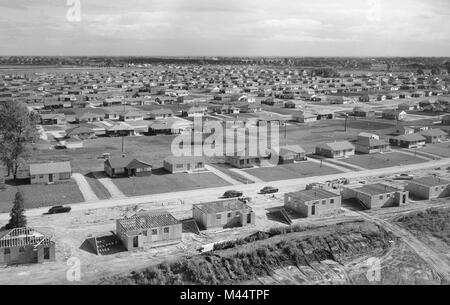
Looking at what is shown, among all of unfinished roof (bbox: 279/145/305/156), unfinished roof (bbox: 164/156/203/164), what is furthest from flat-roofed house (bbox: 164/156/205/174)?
unfinished roof (bbox: 279/145/305/156)

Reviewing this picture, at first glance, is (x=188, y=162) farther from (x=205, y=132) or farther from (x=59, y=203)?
(x=205, y=132)

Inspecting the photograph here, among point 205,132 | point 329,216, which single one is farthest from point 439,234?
point 205,132

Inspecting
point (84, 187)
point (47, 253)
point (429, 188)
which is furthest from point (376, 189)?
point (47, 253)

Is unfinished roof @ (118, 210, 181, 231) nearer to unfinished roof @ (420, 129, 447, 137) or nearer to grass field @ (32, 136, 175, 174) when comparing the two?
grass field @ (32, 136, 175, 174)

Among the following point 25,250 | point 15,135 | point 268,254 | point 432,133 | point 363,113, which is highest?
point 15,135

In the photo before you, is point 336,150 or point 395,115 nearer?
point 336,150

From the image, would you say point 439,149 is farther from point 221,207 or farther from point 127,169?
point 127,169
